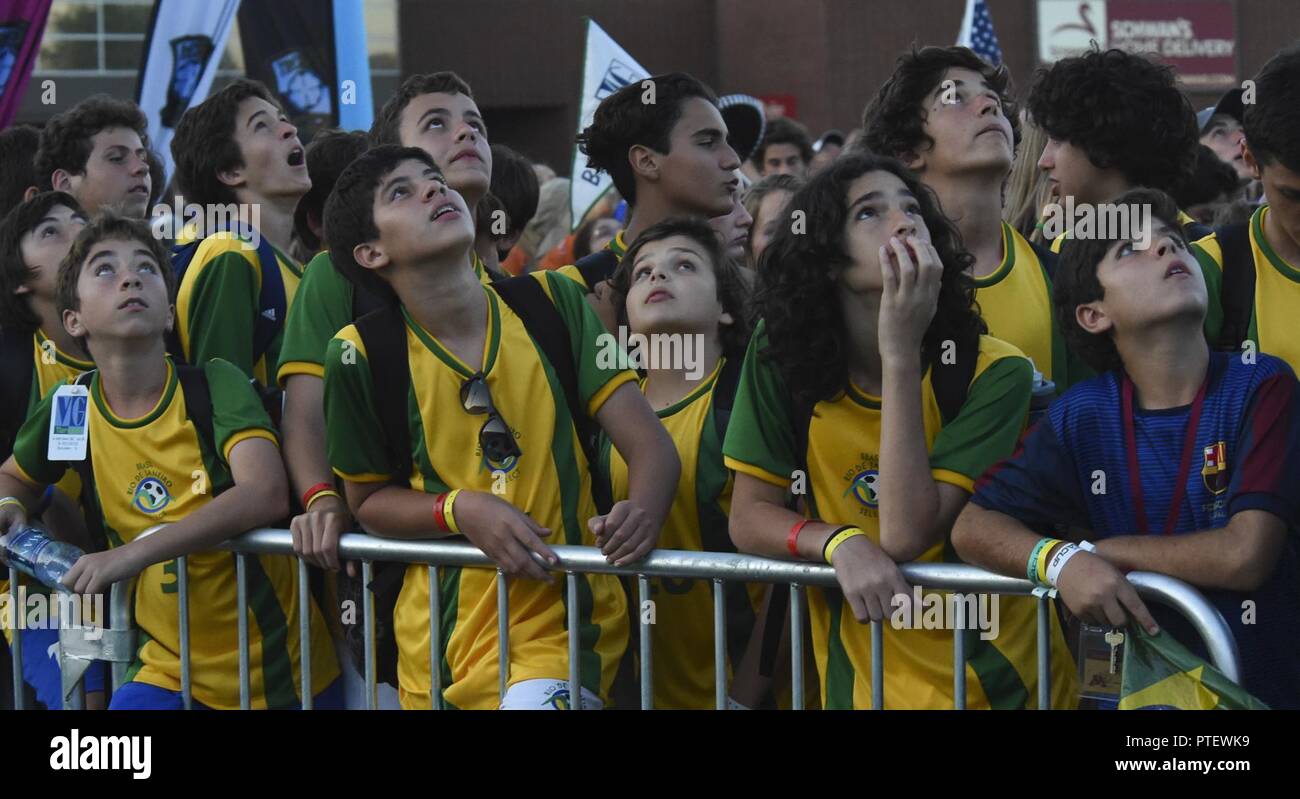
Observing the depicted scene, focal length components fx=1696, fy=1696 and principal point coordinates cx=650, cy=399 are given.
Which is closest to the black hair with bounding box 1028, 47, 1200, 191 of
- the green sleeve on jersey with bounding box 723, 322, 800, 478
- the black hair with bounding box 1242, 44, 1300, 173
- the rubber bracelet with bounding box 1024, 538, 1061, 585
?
the black hair with bounding box 1242, 44, 1300, 173

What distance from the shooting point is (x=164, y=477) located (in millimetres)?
4531

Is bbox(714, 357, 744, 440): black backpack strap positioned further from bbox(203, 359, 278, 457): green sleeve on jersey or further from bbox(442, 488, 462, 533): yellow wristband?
bbox(203, 359, 278, 457): green sleeve on jersey

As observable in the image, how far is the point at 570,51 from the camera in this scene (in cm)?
2811

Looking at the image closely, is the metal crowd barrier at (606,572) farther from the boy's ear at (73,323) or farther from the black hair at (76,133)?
the black hair at (76,133)

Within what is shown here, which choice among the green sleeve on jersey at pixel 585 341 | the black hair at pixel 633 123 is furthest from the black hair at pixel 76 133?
the green sleeve on jersey at pixel 585 341

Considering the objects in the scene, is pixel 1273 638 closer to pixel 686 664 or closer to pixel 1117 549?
pixel 1117 549

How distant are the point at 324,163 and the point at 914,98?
2048 millimetres

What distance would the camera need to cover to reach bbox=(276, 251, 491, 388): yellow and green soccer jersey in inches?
177

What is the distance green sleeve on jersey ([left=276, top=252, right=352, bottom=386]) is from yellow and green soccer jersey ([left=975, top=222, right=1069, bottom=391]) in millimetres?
1680

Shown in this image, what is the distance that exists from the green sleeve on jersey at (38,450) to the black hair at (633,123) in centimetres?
190

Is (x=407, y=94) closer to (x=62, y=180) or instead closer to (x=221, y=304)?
(x=221, y=304)

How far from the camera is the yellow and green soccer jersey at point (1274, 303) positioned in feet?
12.3
